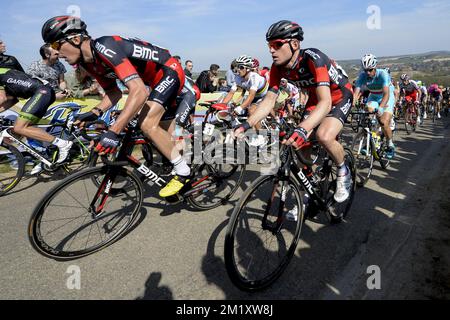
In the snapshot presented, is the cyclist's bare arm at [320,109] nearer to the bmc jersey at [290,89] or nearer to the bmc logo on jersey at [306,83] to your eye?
the bmc logo on jersey at [306,83]

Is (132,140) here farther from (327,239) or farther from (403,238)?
(403,238)

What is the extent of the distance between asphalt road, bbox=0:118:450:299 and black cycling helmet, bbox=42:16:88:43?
2273mm

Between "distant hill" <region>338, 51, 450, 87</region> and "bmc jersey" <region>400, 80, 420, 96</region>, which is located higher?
"distant hill" <region>338, 51, 450, 87</region>

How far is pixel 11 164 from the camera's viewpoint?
5.02 m

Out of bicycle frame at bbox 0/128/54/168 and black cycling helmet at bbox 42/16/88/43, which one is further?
bicycle frame at bbox 0/128/54/168

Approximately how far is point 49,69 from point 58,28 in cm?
548

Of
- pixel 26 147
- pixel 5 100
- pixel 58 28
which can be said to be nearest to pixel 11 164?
pixel 26 147

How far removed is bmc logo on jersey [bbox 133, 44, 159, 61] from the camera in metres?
3.17

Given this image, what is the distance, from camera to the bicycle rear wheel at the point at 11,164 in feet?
15.7

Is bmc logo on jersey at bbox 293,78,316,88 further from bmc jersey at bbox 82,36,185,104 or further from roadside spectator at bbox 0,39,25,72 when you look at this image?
roadside spectator at bbox 0,39,25,72

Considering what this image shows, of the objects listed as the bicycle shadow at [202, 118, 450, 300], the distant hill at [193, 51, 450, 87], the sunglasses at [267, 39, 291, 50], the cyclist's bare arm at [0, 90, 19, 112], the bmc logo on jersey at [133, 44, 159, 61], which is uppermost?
the distant hill at [193, 51, 450, 87]

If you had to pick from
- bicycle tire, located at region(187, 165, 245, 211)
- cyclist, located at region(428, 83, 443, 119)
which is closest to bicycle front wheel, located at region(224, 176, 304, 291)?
bicycle tire, located at region(187, 165, 245, 211)

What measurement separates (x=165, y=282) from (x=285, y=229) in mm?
1564

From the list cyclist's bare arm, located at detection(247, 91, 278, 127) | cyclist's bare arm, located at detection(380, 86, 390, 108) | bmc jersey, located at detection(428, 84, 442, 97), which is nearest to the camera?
cyclist's bare arm, located at detection(247, 91, 278, 127)
